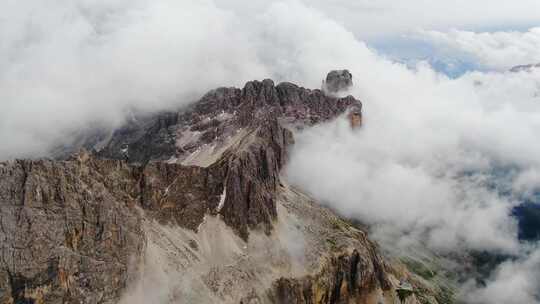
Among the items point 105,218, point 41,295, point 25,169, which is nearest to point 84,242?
point 105,218

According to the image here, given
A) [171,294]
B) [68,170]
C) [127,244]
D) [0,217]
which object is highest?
[68,170]

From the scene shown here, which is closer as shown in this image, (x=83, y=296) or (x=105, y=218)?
(x=83, y=296)

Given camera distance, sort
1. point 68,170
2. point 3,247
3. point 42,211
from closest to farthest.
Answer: point 3,247 < point 42,211 < point 68,170

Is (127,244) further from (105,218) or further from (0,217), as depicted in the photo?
(0,217)

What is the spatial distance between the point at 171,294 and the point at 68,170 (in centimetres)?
6929

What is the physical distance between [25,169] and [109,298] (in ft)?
204

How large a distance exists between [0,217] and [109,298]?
51691 mm

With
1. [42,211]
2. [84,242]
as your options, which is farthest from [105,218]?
[42,211]

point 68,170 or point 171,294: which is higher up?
point 68,170

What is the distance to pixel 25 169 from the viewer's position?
181750 millimetres

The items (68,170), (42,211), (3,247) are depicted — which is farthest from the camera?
(68,170)

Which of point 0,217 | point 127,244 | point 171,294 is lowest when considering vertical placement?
point 171,294

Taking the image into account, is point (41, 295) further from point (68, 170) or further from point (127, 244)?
point (68, 170)

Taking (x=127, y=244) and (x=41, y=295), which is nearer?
(x=41, y=295)
